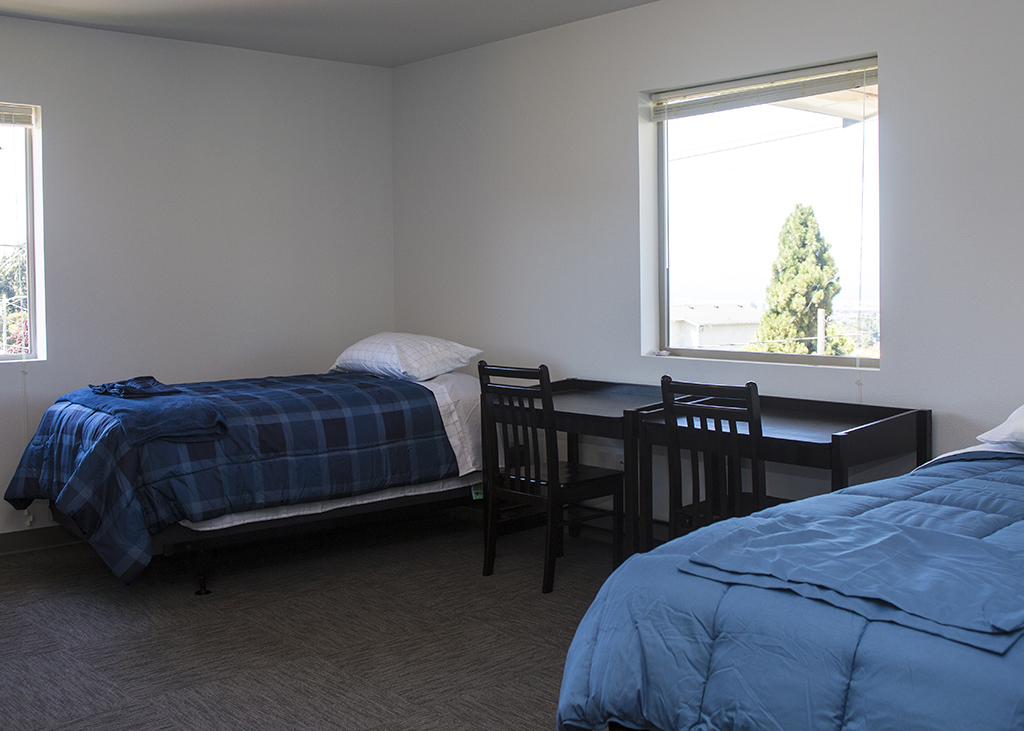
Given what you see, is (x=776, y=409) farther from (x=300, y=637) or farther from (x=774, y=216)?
(x=300, y=637)

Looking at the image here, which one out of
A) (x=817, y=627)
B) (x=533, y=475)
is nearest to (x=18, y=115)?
(x=533, y=475)

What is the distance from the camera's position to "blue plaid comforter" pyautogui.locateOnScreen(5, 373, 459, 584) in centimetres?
321

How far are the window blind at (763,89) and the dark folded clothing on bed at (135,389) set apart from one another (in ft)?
8.01

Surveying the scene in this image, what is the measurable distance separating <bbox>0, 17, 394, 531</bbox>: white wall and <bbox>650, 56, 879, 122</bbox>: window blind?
6.28ft

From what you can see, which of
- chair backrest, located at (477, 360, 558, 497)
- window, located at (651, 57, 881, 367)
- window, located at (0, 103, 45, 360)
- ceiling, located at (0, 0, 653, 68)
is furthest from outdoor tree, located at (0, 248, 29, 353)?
window, located at (651, 57, 881, 367)

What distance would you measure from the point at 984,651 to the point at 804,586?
31 centimetres

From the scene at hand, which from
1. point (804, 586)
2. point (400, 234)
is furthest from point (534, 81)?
point (804, 586)

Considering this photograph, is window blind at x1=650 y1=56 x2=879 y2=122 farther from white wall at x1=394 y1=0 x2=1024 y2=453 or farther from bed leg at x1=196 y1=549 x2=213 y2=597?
bed leg at x1=196 y1=549 x2=213 y2=597

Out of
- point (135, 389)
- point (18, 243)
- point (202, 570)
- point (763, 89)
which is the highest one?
point (763, 89)

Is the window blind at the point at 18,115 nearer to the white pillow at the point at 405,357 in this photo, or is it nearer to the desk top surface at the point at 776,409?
the white pillow at the point at 405,357

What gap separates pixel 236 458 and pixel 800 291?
7.65ft

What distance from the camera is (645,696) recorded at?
1.64 m

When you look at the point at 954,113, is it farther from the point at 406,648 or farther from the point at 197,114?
the point at 197,114

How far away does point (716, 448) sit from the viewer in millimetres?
2830
